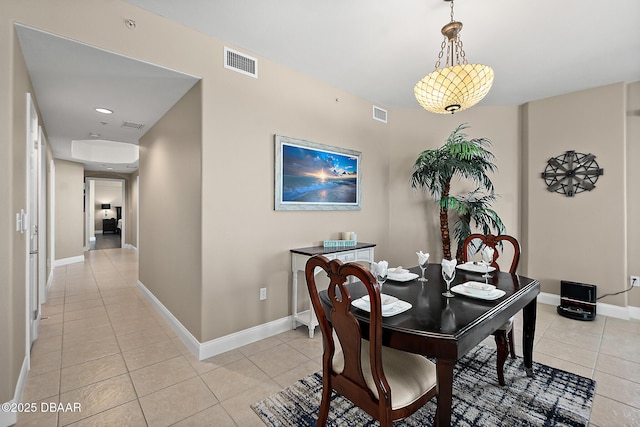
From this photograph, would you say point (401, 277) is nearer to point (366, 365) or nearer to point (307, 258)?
point (366, 365)

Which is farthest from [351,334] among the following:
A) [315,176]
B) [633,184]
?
[633,184]

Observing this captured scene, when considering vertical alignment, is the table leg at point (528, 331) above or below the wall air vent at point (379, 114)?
below

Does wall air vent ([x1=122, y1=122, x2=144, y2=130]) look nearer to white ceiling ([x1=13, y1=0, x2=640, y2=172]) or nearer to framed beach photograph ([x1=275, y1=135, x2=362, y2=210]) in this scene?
white ceiling ([x1=13, y1=0, x2=640, y2=172])

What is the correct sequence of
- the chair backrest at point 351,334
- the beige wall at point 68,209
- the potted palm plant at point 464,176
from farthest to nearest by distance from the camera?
1. the beige wall at point 68,209
2. the potted palm plant at point 464,176
3. the chair backrest at point 351,334

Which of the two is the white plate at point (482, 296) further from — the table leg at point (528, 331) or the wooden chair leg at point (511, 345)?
the wooden chair leg at point (511, 345)

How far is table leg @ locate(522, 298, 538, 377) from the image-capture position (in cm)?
220

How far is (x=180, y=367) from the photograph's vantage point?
7.81 ft

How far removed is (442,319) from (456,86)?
5.22 ft

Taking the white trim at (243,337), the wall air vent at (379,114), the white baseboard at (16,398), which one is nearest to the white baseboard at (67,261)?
the white baseboard at (16,398)

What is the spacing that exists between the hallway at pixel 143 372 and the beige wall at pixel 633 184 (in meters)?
3.82

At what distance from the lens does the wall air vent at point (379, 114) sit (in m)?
4.18

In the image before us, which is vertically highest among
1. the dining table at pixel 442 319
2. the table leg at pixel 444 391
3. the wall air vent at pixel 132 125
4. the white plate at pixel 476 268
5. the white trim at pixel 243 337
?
the wall air vent at pixel 132 125

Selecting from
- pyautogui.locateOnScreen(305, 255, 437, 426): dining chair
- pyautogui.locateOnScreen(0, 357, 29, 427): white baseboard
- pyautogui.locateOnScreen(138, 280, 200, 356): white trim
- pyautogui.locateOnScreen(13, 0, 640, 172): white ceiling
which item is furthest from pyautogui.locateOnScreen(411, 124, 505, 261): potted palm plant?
pyautogui.locateOnScreen(0, 357, 29, 427): white baseboard

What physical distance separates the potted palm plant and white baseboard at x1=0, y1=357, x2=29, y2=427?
402cm
